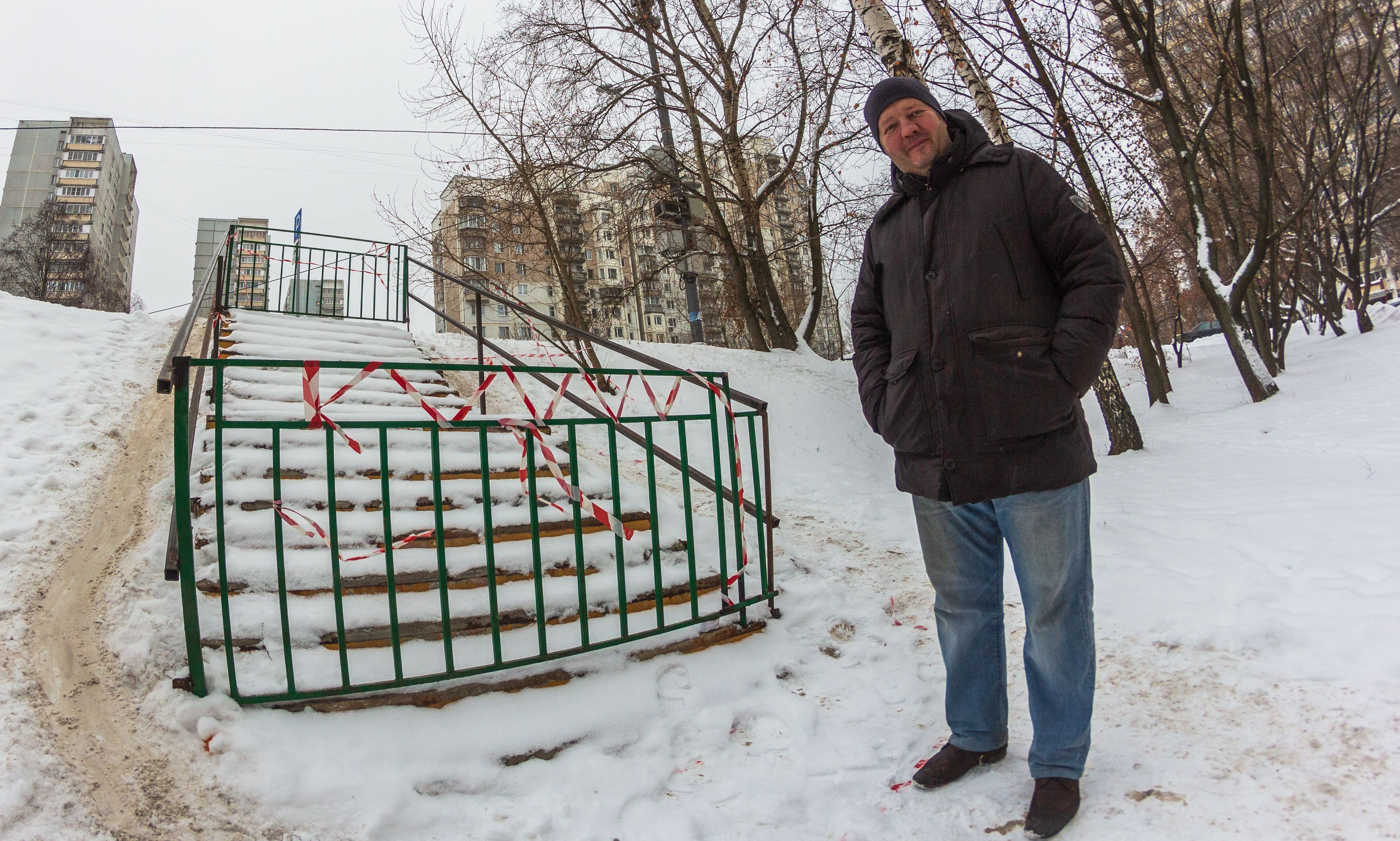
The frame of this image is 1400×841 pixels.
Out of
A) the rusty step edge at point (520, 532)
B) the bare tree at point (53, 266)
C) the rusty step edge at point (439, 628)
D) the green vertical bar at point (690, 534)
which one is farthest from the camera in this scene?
the bare tree at point (53, 266)

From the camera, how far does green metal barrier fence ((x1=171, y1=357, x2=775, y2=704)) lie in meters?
2.31

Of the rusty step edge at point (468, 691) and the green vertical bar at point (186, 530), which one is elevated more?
the green vertical bar at point (186, 530)

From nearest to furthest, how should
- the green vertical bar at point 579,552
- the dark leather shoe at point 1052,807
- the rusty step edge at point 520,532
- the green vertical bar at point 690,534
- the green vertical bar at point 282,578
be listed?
the dark leather shoe at point 1052,807
the green vertical bar at point 282,578
the green vertical bar at point 579,552
the green vertical bar at point 690,534
the rusty step edge at point 520,532

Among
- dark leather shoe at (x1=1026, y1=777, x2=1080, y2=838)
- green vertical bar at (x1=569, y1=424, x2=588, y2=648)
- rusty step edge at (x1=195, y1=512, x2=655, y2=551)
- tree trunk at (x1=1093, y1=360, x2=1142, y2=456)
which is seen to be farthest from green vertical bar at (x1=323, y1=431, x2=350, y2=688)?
tree trunk at (x1=1093, y1=360, x2=1142, y2=456)

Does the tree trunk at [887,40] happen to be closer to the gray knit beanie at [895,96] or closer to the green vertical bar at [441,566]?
the gray knit beanie at [895,96]

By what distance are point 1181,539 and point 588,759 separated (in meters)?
3.35

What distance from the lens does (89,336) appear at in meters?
6.86

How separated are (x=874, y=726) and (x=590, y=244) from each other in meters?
10.6

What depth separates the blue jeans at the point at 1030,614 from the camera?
5.77ft

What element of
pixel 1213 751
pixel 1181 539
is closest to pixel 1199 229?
pixel 1181 539

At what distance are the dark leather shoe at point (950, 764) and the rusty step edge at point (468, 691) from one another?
1209mm

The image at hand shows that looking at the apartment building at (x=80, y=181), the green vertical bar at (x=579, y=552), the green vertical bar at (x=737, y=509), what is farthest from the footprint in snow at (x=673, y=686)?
the apartment building at (x=80, y=181)

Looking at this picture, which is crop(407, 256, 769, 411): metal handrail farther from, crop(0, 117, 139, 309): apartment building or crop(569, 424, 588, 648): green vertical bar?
crop(0, 117, 139, 309): apartment building

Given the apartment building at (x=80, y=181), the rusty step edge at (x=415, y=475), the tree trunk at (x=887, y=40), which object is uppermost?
the apartment building at (x=80, y=181)
